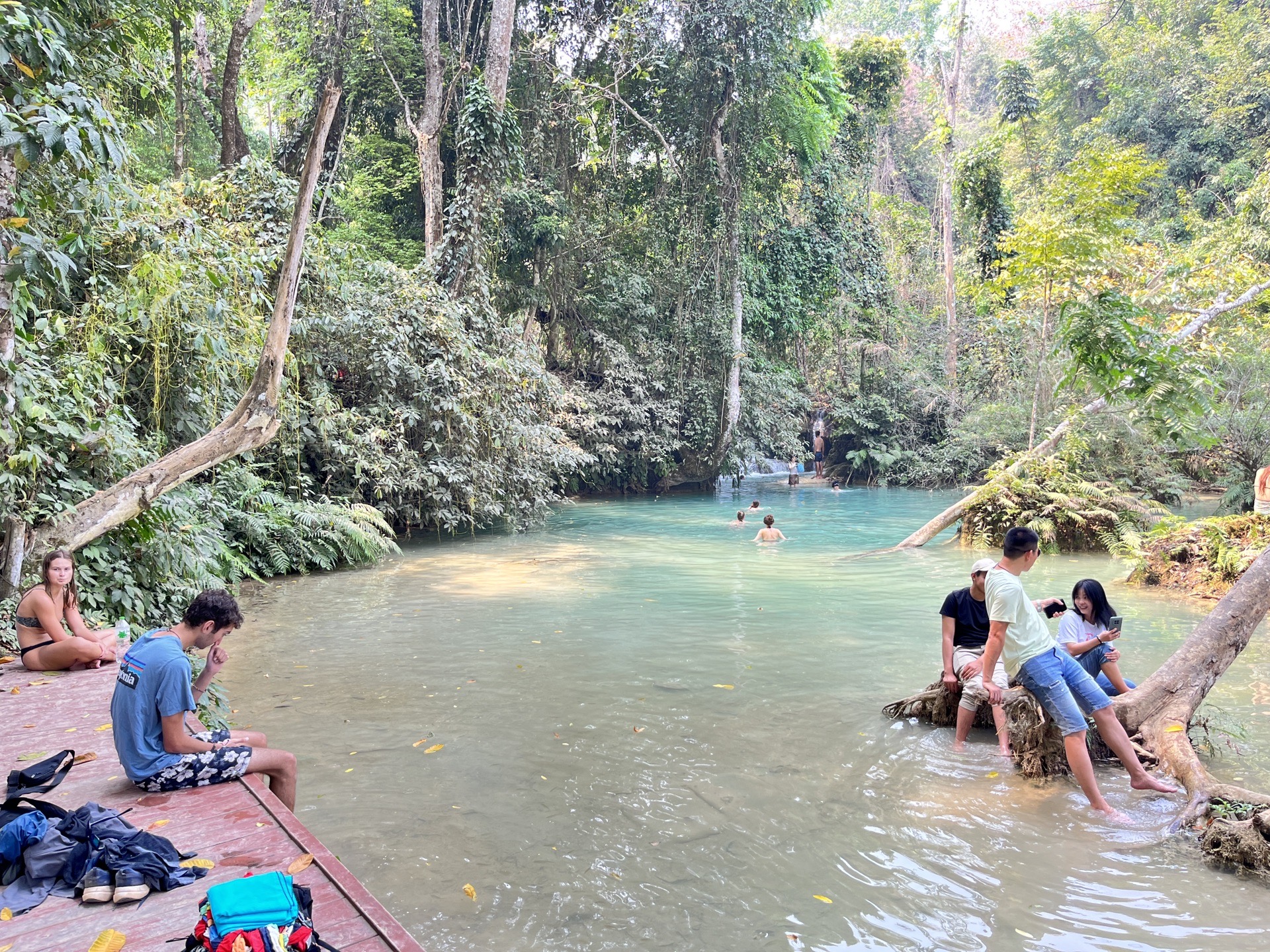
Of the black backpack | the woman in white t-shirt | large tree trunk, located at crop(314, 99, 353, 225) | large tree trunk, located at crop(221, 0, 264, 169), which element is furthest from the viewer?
large tree trunk, located at crop(314, 99, 353, 225)

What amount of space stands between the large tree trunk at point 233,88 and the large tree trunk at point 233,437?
39.8 ft

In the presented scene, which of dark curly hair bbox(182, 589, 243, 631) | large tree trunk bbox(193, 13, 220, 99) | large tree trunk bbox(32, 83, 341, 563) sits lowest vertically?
dark curly hair bbox(182, 589, 243, 631)

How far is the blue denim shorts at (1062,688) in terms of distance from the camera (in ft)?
18.0

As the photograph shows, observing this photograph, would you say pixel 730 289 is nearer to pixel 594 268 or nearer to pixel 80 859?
pixel 594 268

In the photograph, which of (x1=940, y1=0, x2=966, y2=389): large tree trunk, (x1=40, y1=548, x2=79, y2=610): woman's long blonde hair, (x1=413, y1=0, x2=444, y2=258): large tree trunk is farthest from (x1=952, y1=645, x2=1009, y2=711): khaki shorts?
(x1=940, y1=0, x2=966, y2=389): large tree trunk

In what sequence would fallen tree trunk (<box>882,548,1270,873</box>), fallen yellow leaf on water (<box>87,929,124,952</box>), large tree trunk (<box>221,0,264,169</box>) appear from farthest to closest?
large tree trunk (<box>221,0,264,169</box>) → fallen tree trunk (<box>882,548,1270,873</box>) → fallen yellow leaf on water (<box>87,929,124,952</box>)

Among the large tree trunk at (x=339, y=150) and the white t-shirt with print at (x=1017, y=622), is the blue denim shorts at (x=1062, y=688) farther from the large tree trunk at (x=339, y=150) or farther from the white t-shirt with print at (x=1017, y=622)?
the large tree trunk at (x=339, y=150)

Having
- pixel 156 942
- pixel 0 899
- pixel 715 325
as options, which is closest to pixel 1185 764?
pixel 156 942

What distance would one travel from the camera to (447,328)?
669 inches

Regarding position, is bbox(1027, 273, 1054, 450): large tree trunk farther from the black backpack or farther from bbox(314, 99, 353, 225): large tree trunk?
the black backpack

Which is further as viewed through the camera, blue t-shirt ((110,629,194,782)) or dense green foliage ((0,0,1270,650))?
A: dense green foliage ((0,0,1270,650))

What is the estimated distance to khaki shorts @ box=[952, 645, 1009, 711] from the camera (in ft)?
21.2

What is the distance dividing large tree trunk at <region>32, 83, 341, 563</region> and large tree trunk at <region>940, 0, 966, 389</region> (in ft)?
96.8

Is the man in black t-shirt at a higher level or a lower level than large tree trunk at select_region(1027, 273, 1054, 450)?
lower
